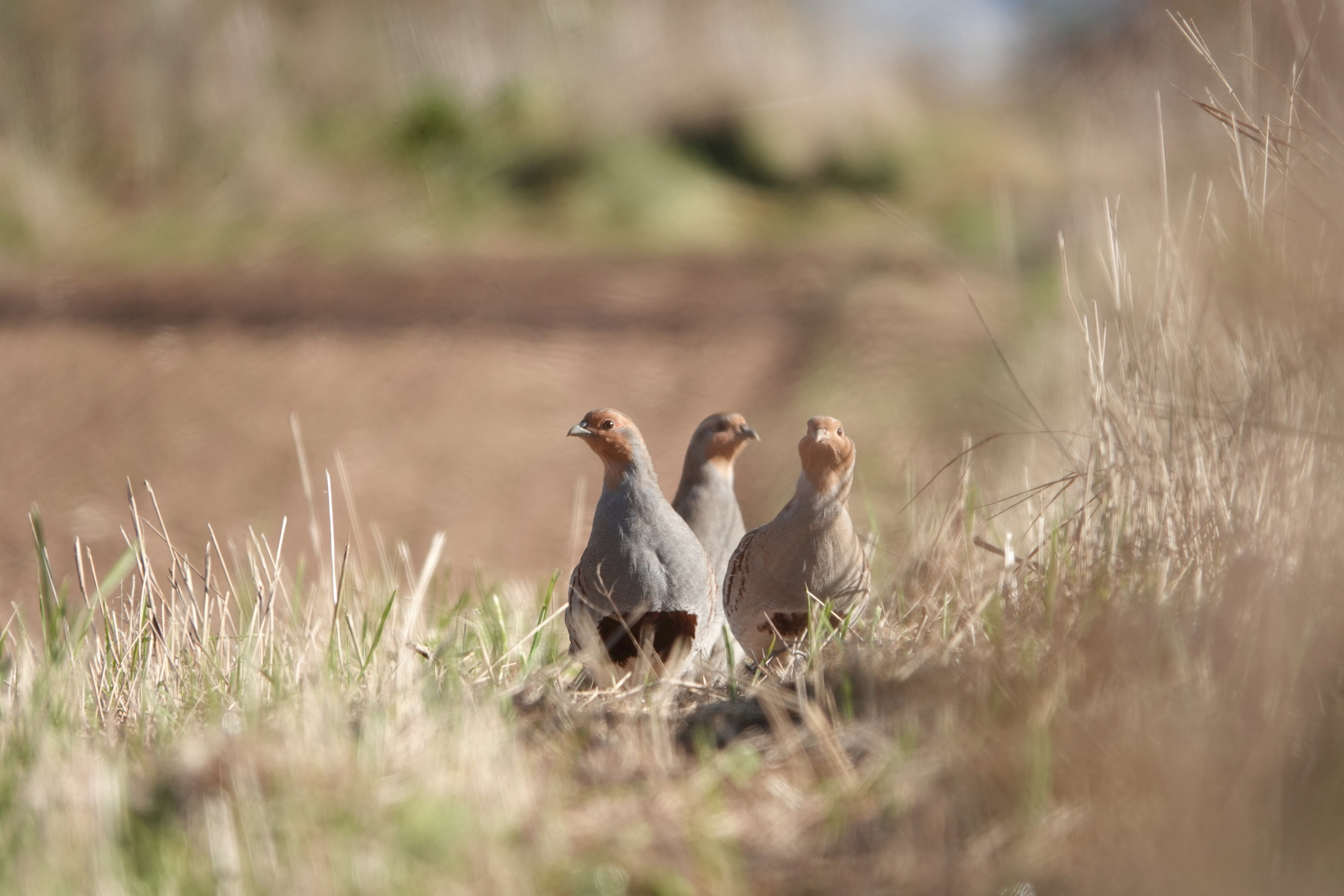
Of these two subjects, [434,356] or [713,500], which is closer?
[713,500]

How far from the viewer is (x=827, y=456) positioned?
2.15m

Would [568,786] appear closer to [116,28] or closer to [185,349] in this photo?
[185,349]

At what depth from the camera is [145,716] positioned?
2031mm

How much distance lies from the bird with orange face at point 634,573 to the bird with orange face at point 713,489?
350 millimetres

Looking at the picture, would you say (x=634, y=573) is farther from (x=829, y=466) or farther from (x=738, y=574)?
(x=829, y=466)

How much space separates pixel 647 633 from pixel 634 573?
0.12 m

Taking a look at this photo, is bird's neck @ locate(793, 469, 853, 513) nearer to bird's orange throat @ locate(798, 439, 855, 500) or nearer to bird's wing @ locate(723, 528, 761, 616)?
bird's orange throat @ locate(798, 439, 855, 500)

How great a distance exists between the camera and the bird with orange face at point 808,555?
2170mm

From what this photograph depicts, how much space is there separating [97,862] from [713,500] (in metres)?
1.55

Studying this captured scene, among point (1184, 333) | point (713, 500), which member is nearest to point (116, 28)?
point (713, 500)

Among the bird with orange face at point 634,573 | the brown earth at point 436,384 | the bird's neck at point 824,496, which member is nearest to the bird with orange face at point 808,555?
the bird's neck at point 824,496

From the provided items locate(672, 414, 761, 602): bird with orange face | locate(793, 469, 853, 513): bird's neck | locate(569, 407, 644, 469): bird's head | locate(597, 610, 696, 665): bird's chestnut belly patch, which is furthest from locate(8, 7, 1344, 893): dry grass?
locate(672, 414, 761, 602): bird with orange face

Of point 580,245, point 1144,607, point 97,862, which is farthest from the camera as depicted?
point 580,245

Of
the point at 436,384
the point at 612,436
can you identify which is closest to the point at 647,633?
the point at 612,436
